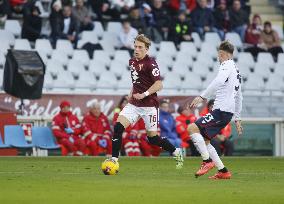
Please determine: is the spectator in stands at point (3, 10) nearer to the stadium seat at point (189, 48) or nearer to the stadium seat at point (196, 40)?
the stadium seat at point (189, 48)

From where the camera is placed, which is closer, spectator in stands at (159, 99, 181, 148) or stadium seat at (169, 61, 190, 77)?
spectator in stands at (159, 99, 181, 148)

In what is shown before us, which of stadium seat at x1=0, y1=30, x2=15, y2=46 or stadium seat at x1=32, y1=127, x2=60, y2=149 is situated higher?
stadium seat at x1=0, y1=30, x2=15, y2=46

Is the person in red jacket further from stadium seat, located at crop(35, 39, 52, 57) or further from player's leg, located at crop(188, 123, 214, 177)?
player's leg, located at crop(188, 123, 214, 177)

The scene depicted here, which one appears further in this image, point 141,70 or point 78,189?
point 141,70

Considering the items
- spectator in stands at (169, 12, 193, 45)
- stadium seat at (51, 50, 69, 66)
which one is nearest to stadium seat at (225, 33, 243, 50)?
spectator in stands at (169, 12, 193, 45)

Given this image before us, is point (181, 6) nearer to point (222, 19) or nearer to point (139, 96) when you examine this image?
point (222, 19)

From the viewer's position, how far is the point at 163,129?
25141 mm

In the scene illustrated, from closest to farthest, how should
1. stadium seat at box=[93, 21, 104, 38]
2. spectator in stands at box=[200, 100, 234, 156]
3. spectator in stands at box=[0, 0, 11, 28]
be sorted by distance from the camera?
A: spectator in stands at box=[200, 100, 234, 156], spectator in stands at box=[0, 0, 11, 28], stadium seat at box=[93, 21, 104, 38]

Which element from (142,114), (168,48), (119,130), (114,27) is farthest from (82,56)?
(119,130)

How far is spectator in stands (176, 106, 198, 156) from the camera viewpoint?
83.5ft

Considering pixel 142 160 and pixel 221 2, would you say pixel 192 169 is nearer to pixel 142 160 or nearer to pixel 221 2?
pixel 142 160

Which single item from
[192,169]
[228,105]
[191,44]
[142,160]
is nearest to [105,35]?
[191,44]

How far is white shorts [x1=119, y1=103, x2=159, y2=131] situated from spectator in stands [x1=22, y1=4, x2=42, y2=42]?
1157cm

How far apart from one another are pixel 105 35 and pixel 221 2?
13.9ft
